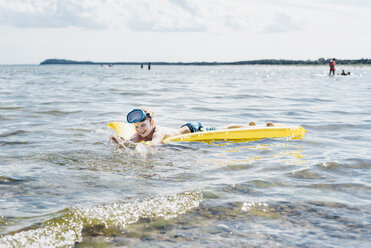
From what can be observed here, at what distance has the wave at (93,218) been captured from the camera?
3.28 meters

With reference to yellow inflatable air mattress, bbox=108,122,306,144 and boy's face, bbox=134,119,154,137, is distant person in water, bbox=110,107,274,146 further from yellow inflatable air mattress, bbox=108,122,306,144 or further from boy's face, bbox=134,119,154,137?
yellow inflatable air mattress, bbox=108,122,306,144

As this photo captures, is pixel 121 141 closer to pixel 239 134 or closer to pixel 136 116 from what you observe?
pixel 136 116

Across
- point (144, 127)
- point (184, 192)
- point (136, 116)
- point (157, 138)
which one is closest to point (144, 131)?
point (144, 127)

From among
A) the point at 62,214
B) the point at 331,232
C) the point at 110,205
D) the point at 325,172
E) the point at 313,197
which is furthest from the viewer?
the point at 325,172

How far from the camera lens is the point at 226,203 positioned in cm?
415

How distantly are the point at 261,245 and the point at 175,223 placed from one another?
33.0 inches

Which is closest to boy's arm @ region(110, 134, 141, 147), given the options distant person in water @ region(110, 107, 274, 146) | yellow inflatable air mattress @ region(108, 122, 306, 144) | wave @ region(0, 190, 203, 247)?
distant person in water @ region(110, 107, 274, 146)

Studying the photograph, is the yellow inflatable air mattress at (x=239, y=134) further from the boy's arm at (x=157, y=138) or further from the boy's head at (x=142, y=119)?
the boy's head at (x=142, y=119)

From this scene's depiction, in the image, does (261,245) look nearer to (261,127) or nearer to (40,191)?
(40,191)

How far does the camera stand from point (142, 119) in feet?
23.1

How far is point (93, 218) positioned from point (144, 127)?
3618 mm

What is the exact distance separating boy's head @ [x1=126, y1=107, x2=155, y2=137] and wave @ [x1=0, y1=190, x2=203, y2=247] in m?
2.85

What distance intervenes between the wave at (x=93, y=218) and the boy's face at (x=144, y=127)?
297 centimetres

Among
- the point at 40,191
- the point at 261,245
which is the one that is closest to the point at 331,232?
the point at 261,245
